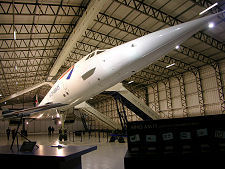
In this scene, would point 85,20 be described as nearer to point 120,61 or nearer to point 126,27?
point 126,27

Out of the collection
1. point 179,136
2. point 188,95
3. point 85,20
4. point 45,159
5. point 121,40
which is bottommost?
point 45,159

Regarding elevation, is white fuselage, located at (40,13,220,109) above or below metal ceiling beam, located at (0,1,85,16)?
below

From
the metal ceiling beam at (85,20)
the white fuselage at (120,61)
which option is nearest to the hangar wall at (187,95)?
the metal ceiling beam at (85,20)

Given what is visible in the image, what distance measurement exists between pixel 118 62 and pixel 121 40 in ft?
55.8

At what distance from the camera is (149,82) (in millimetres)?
36250

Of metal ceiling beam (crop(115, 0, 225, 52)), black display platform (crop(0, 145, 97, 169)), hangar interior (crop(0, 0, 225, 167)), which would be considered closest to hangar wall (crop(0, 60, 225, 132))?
hangar interior (crop(0, 0, 225, 167))

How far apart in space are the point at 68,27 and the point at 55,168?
1807cm

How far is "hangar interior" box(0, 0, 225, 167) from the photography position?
52.0 ft

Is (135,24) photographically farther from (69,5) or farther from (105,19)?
(69,5)

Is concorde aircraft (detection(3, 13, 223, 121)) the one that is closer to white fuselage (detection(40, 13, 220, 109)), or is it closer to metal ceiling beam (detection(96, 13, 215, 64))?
white fuselage (detection(40, 13, 220, 109))

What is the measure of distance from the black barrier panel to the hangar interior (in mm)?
11610

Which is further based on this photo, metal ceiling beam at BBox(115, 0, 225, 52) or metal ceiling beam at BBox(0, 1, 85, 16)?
metal ceiling beam at BBox(115, 0, 225, 52)

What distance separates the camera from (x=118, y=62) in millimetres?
6355

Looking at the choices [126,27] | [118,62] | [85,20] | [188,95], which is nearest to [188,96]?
[188,95]
